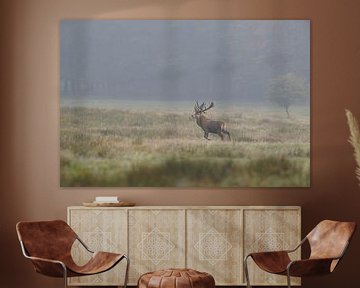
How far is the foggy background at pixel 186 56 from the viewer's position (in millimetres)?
8156

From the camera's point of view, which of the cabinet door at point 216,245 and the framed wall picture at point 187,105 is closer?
the cabinet door at point 216,245

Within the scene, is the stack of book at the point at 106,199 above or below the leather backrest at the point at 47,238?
above

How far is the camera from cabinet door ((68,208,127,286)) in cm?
767

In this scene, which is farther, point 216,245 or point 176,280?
point 216,245

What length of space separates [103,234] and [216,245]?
108 cm

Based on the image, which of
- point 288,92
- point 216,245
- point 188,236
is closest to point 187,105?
point 288,92

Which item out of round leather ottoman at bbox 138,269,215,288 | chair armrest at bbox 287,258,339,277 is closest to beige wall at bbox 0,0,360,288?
chair armrest at bbox 287,258,339,277

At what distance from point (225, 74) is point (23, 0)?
2.19 meters

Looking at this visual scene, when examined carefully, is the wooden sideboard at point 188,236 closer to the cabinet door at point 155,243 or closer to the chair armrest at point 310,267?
the cabinet door at point 155,243

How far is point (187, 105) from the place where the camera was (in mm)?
8148

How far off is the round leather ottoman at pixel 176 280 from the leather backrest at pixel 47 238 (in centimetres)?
98

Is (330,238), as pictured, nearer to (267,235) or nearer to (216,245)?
(267,235)

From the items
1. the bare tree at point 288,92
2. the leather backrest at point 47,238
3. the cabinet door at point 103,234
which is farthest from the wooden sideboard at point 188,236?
the bare tree at point 288,92

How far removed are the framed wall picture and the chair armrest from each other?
142cm
